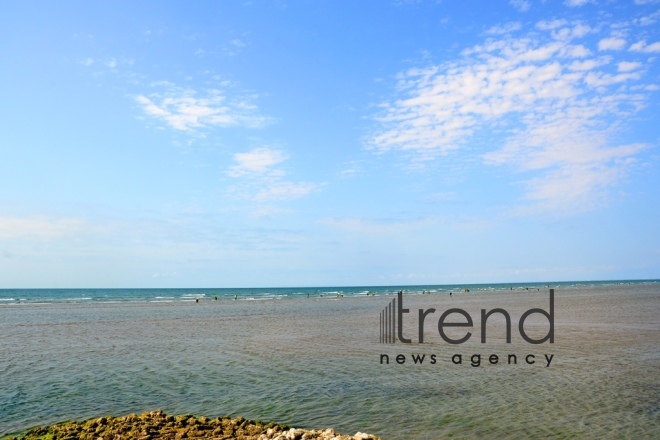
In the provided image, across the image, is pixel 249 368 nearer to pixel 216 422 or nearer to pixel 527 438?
pixel 216 422

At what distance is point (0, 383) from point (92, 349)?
8.82 meters

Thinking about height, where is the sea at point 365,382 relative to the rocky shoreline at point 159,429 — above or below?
below

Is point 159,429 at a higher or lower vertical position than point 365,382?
higher

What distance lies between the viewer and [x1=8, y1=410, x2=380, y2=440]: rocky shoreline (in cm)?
1089

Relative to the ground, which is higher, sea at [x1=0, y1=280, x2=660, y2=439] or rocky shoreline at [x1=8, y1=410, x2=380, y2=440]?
rocky shoreline at [x1=8, y1=410, x2=380, y2=440]

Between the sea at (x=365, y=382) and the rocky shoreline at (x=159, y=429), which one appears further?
the sea at (x=365, y=382)

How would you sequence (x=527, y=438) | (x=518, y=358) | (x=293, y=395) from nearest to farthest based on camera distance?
(x=527, y=438), (x=293, y=395), (x=518, y=358)

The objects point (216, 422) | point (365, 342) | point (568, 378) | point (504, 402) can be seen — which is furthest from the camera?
point (365, 342)

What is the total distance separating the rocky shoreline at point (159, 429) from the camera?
35.7ft

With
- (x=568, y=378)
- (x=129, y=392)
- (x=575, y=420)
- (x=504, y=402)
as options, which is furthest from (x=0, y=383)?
(x=568, y=378)

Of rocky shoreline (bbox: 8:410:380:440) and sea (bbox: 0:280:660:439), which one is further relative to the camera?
sea (bbox: 0:280:660:439)

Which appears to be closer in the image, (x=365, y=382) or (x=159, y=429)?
(x=159, y=429)

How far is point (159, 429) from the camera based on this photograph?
11.4m

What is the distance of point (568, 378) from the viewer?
55.3ft
